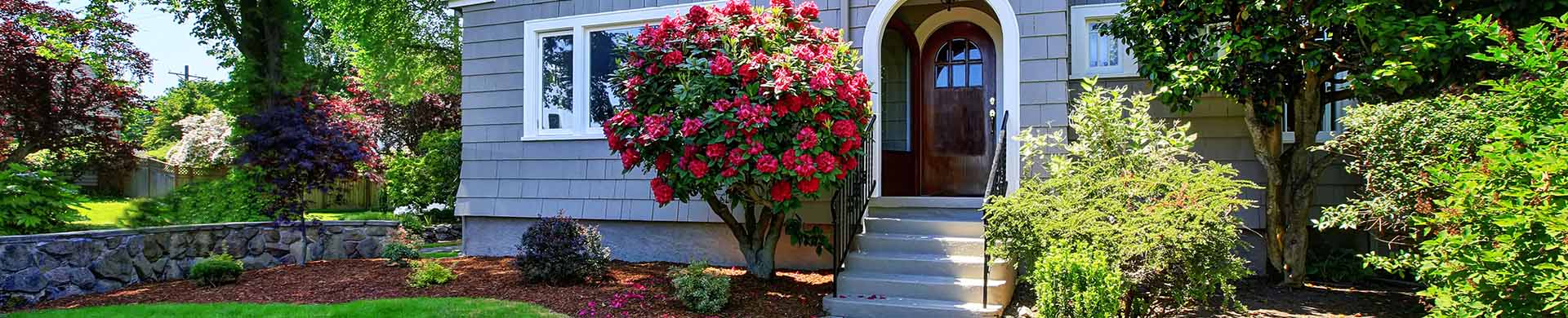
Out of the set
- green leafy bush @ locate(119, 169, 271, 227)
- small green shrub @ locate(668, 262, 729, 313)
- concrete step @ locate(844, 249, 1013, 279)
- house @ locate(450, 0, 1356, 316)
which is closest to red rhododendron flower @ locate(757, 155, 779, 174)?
small green shrub @ locate(668, 262, 729, 313)

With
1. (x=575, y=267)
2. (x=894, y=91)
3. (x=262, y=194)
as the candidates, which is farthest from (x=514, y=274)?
(x=894, y=91)

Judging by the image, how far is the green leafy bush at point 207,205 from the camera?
7.56m

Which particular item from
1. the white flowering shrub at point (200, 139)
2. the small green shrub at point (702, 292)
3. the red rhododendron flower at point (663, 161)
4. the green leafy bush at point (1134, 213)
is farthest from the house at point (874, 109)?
the white flowering shrub at point (200, 139)

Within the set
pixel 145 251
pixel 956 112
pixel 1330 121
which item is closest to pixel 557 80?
pixel 145 251

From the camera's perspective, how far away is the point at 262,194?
300 inches

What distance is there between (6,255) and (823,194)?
572 centimetres

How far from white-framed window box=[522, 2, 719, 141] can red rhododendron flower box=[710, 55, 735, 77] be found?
185 cm

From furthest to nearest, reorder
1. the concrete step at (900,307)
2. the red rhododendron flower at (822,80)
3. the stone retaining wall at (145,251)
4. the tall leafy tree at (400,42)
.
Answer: the tall leafy tree at (400,42), the stone retaining wall at (145,251), the red rhododendron flower at (822,80), the concrete step at (900,307)

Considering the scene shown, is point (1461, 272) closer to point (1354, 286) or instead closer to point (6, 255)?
point (1354, 286)

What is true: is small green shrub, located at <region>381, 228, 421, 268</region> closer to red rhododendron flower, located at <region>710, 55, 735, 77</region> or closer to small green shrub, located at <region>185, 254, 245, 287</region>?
small green shrub, located at <region>185, 254, 245, 287</region>

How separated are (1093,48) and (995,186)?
1691mm

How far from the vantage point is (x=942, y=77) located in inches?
312

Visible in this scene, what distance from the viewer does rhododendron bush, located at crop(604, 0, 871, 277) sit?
538cm

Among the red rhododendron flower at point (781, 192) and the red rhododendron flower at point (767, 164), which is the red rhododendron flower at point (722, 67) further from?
the red rhododendron flower at point (781, 192)
